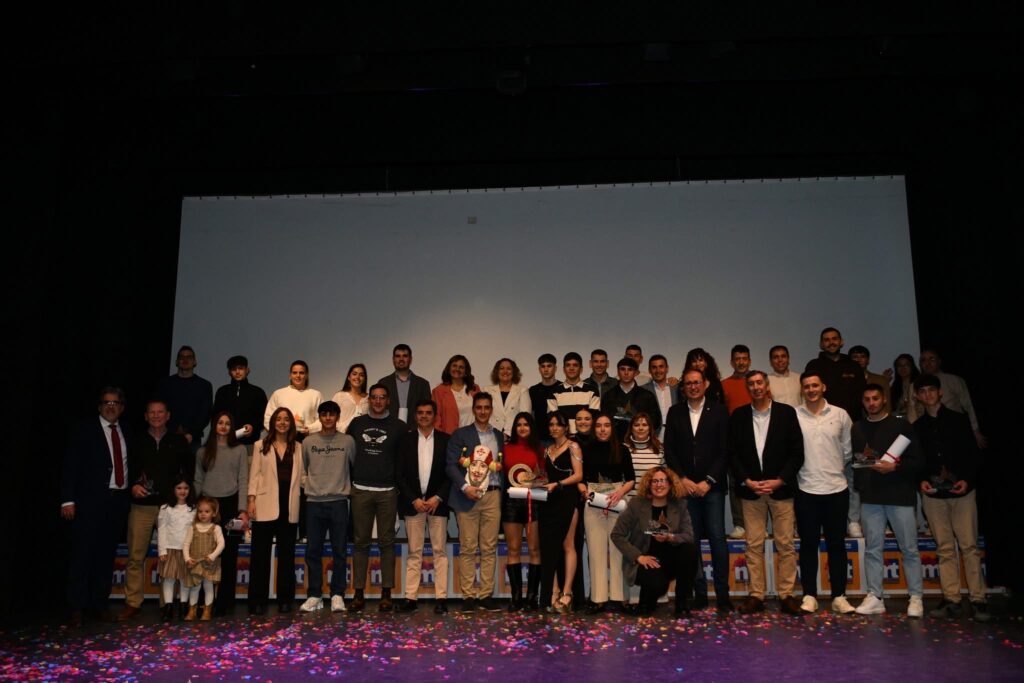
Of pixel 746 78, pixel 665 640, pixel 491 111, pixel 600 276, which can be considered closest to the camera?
pixel 665 640

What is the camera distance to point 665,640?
462cm

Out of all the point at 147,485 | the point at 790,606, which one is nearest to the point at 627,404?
the point at 790,606

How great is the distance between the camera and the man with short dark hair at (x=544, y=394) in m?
6.40

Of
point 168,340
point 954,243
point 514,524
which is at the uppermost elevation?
point 954,243

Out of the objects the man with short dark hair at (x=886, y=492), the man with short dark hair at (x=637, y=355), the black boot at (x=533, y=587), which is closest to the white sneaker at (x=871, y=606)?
the man with short dark hair at (x=886, y=492)

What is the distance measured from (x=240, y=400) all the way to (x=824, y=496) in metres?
4.38

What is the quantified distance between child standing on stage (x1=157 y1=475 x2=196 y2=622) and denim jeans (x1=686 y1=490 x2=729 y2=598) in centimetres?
335

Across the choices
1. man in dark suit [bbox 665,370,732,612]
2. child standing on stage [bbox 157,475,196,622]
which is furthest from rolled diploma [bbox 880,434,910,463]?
child standing on stage [bbox 157,475,196,622]

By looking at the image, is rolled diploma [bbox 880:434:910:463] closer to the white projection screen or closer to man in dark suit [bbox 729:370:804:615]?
man in dark suit [bbox 729:370:804:615]

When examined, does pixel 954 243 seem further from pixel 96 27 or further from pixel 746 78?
pixel 96 27

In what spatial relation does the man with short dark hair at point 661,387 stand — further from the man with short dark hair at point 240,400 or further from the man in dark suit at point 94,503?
the man in dark suit at point 94,503

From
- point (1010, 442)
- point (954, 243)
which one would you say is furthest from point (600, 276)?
point (1010, 442)

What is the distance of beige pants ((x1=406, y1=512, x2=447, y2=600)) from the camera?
5.83 m

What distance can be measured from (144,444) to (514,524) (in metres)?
2.62
